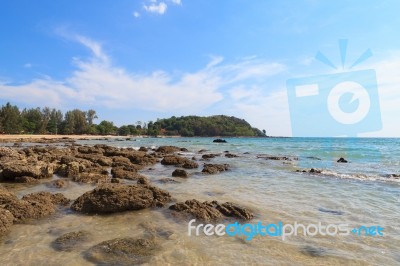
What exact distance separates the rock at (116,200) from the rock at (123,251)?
2.11 m

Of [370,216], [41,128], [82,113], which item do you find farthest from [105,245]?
[82,113]

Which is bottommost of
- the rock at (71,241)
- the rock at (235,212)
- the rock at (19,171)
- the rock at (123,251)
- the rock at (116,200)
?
the rock at (235,212)

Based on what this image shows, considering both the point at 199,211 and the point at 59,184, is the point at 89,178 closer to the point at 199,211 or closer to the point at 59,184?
the point at 59,184

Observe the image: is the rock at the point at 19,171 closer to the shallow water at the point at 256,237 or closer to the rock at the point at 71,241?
the shallow water at the point at 256,237

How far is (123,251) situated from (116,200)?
8.79ft

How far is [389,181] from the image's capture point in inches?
569

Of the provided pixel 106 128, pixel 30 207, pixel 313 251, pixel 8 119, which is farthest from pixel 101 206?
pixel 106 128

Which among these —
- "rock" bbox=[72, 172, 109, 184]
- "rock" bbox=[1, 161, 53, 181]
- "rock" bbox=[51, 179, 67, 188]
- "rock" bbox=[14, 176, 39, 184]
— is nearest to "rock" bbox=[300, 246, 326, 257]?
"rock" bbox=[51, 179, 67, 188]

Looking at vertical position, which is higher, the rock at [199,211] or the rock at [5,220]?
the rock at [5,220]

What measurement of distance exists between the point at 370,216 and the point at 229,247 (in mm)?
4587

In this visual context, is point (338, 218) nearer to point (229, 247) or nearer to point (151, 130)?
point (229, 247)

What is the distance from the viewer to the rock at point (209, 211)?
727 centimetres

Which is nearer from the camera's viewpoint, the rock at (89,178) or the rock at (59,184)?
the rock at (59,184)

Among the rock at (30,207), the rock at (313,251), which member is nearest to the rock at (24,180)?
the rock at (30,207)
